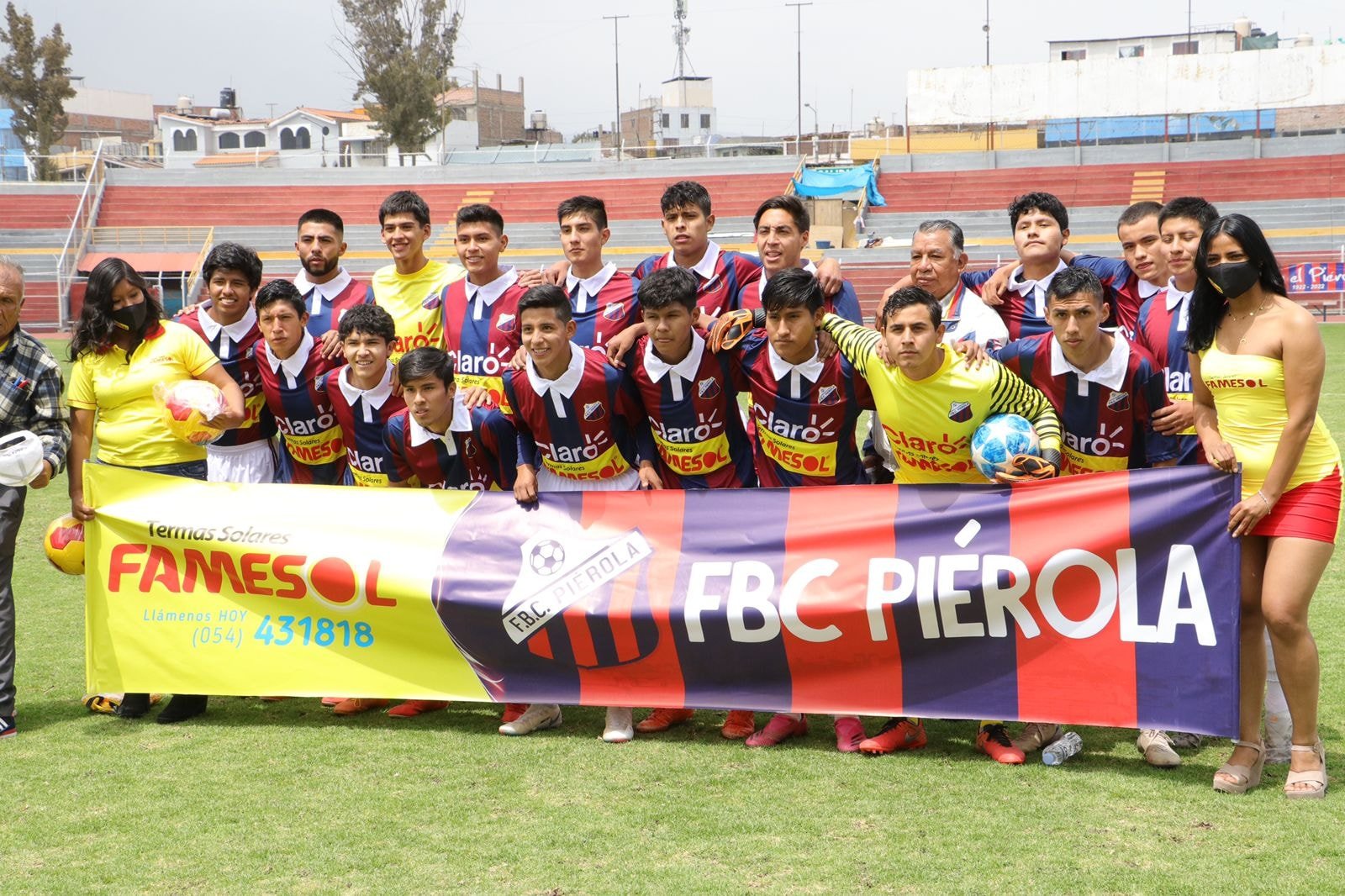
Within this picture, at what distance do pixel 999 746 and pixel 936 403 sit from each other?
1.40 meters

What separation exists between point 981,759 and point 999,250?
28.7 m

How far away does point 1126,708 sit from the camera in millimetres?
4809

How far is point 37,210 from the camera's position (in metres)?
36.9

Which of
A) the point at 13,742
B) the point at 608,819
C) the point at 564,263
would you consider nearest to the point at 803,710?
the point at 608,819

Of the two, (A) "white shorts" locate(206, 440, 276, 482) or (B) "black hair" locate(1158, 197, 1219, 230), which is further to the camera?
(A) "white shorts" locate(206, 440, 276, 482)

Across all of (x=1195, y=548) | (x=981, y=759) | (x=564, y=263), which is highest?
(x=564, y=263)

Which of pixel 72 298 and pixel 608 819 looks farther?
pixel 72 298

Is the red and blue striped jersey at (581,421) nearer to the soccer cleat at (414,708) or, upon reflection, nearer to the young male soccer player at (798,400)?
the young male soccer player at (798,400)

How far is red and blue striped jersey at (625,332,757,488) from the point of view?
5.63m

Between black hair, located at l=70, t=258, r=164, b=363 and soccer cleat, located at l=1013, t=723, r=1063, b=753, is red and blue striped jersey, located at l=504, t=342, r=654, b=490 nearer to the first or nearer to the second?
black hair, located at l=70, t=258, r=164, b=363

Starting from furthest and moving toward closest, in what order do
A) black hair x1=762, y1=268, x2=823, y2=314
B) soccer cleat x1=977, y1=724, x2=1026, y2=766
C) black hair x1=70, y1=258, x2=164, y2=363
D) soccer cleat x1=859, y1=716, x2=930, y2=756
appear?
black hair x1=70, y1=258, x2=164, y2=363 < black hair x1=762, y1=268, x2=823, y2=314 < soccer cleat x1=859, y1=716, x2=930, y2=756 < soccer cleat x1=977, y1=724, x2=1026, y2=766

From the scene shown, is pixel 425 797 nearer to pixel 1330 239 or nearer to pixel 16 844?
pixel 16 844

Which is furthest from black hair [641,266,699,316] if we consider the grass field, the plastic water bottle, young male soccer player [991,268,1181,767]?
the plastic water bottle

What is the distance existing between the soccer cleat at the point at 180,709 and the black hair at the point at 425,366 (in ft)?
5.88
